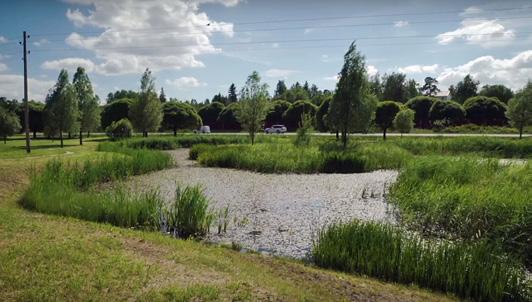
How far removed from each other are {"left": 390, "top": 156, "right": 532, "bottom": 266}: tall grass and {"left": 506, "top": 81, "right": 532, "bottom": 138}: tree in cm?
2184

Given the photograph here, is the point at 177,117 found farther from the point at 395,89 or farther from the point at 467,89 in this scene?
the point at 467,89

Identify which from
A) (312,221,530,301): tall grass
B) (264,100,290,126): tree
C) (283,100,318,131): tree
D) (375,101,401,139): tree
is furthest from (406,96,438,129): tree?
(312,221,530,301): tall grass

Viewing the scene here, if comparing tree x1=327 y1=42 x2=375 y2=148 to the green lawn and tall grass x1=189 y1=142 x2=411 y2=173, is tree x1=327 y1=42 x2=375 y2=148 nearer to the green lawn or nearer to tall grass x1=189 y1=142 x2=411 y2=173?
tall grass x1=189 y1=142 x2=411 y2=173

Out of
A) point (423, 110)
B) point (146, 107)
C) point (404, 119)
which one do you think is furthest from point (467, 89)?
point (146, 107)

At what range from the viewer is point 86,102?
3022cm

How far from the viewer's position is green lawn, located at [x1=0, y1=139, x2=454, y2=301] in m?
4.50

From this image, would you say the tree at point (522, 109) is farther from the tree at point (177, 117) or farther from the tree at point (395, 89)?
the tree at point (395, 89)

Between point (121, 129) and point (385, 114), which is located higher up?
point (385, 114)

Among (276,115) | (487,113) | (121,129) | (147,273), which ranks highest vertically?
(487,113)

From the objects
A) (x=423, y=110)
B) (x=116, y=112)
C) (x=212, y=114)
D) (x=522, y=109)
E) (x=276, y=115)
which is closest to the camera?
→ (x=522, y=109)

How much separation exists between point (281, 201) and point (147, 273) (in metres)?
6.61

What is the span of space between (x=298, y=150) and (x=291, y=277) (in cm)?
1500

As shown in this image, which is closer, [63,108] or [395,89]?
[63,108]

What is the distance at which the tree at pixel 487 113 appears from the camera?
135 ft
